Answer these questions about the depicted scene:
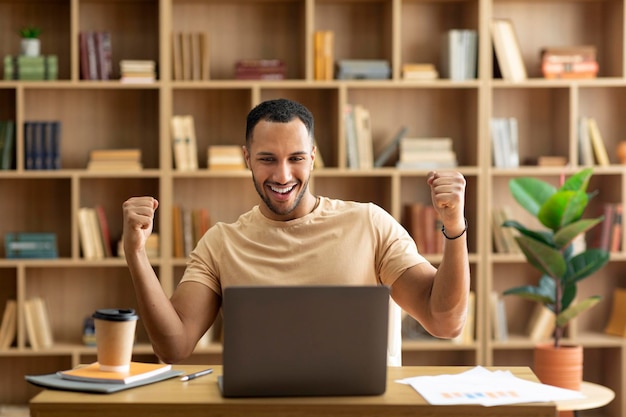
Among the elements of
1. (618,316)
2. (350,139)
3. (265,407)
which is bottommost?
(618,316)

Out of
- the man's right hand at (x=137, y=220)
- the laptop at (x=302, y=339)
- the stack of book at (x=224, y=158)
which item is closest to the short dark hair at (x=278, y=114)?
the man's right hand at (x=137, y=220)

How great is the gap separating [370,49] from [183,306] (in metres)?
2.47

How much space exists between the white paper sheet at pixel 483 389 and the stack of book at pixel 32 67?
9.52 ft

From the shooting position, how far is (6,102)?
14.6 ft

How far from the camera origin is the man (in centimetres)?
234

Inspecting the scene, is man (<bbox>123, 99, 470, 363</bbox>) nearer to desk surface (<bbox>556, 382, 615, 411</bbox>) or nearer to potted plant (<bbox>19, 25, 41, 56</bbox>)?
desk surface (<bbox>556, 382, 615, 411</bbox>)

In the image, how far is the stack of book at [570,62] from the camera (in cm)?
437

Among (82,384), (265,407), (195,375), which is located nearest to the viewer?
(265,407)

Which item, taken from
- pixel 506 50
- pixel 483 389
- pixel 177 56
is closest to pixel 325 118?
pixel 177 56

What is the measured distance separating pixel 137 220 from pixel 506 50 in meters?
2.76

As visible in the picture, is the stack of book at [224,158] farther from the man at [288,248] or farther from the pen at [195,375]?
the pen at [195,375]

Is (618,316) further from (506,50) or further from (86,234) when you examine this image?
(86,234)

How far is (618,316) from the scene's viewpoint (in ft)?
14.8

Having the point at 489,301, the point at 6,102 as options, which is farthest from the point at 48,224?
the point at 489,301
